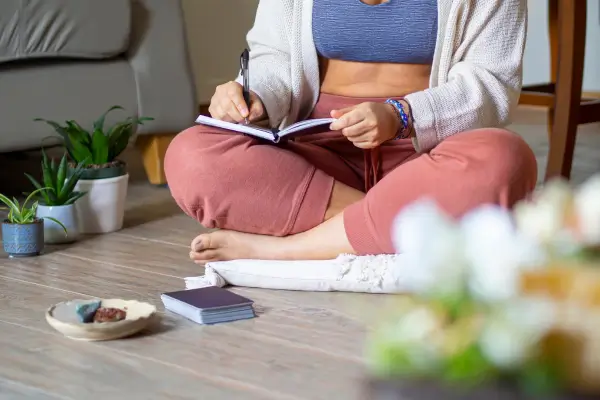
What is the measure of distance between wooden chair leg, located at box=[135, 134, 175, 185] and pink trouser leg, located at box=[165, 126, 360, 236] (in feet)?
2.69

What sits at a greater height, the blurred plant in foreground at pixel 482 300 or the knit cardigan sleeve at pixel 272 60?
the blurred plant in foreground at pixel 482 300

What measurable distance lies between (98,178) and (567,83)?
1.05 meters

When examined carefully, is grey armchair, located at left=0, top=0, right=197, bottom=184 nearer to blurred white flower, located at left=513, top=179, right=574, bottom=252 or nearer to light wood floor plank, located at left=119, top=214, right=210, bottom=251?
light wood floor plank, located at left=119, top=214, right=210, bottom=251

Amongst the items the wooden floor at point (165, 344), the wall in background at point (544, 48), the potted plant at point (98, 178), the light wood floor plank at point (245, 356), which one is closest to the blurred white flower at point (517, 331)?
the wooden floor at point (165, 344)

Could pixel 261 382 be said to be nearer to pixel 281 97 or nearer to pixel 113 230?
pixel 281 97

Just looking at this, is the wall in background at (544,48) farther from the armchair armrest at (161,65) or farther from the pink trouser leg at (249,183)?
the pink trouser leg at (249,183)

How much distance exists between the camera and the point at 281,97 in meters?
1.58

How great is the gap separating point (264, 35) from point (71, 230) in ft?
1.65

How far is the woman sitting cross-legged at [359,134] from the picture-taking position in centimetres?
137

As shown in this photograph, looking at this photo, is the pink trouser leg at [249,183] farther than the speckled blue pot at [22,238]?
No

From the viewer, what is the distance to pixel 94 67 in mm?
2193

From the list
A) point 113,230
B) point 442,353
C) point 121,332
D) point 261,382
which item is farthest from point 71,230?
point 442,353

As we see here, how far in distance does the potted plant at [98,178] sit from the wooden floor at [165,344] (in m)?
0.15

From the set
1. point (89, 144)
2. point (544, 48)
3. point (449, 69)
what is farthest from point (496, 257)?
point (544, 48)
